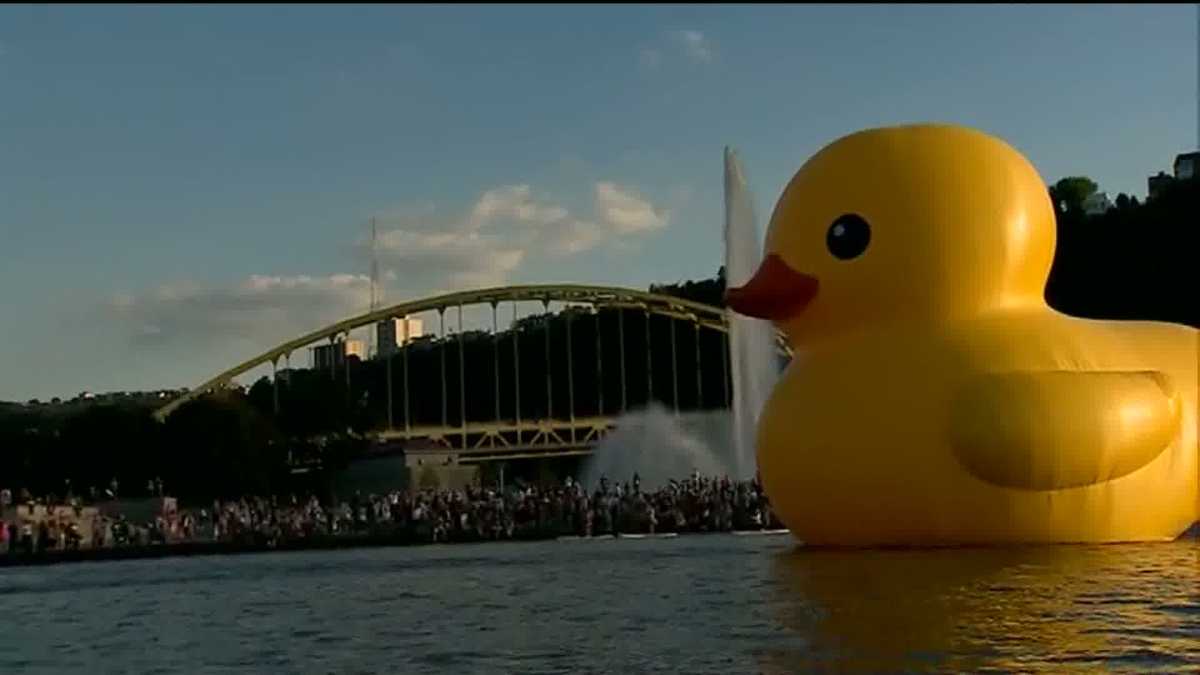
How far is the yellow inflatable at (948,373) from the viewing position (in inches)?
786

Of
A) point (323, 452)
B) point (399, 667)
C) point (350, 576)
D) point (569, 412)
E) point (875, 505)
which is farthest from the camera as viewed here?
point (569, 412)

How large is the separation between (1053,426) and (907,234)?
3218 mm

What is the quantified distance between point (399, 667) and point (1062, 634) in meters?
4.85

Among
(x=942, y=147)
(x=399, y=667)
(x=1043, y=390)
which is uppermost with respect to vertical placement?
(x=942, y=147)

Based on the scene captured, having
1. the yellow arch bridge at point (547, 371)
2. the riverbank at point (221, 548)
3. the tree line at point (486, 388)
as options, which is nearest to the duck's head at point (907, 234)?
the riverbank at point (221, 548)

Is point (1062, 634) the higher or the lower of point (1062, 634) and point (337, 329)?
the lower

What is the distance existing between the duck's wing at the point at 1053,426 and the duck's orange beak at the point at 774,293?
282cm

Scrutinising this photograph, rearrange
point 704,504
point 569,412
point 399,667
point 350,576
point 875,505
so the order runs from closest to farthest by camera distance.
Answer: point 399,667 → point 875,505 → point 350,576 → point 704,504 → point 569,412

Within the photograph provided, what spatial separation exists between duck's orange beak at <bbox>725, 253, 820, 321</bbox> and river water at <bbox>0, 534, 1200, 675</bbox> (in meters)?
3.12

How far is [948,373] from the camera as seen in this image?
20.4 metres

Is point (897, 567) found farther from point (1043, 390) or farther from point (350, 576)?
point (350, 576)

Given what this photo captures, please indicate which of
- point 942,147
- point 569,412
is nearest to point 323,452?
point 569,412

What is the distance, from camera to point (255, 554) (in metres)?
38.0

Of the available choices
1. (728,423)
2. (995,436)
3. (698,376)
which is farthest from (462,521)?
(698,376)
